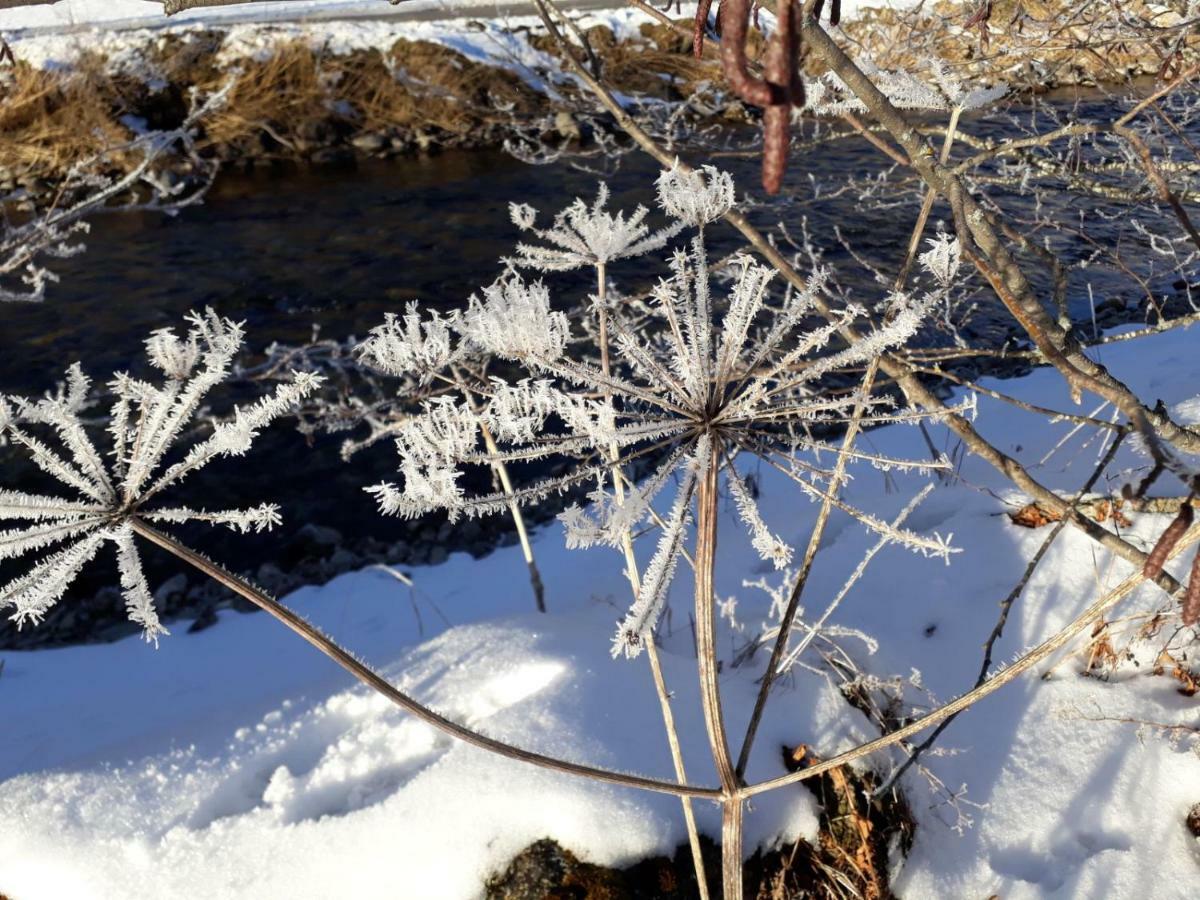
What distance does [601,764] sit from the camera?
84.7 inches

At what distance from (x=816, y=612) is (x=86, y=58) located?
13.0m

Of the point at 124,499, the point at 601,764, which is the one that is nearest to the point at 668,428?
the point at 124,499

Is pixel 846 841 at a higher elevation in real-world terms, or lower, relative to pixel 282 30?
lower

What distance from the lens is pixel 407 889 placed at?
198cm

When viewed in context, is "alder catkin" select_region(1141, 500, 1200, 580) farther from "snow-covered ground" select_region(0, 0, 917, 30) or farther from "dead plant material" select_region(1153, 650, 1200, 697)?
"snow-covered ground" select_region(0, 0, 917, 30)

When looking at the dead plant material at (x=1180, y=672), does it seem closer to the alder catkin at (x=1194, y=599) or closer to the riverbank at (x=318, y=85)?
the alder catkin at (x=1194, y=599)

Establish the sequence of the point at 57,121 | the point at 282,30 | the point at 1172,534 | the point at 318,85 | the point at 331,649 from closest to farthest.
A: the point at 1172,534, the point at 331,649, the point at 57,121, the point at 318,85, the point at 282,30

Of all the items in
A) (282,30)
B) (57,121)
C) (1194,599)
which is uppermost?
(282,30)

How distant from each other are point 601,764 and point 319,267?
26.8ft

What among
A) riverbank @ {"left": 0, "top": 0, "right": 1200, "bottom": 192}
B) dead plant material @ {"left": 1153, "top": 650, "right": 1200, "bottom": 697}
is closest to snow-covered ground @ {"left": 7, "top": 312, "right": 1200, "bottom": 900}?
dead plant material @ {"left": 1153, "top": 650, "right": 1200, "bottom": 697}

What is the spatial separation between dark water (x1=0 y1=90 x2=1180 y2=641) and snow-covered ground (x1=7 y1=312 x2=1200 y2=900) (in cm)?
331

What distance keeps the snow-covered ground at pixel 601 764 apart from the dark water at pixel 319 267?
10.9ft

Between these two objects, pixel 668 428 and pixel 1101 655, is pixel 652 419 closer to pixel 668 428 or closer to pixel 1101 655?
pixel 668 428

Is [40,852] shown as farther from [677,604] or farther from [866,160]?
[866,160]
